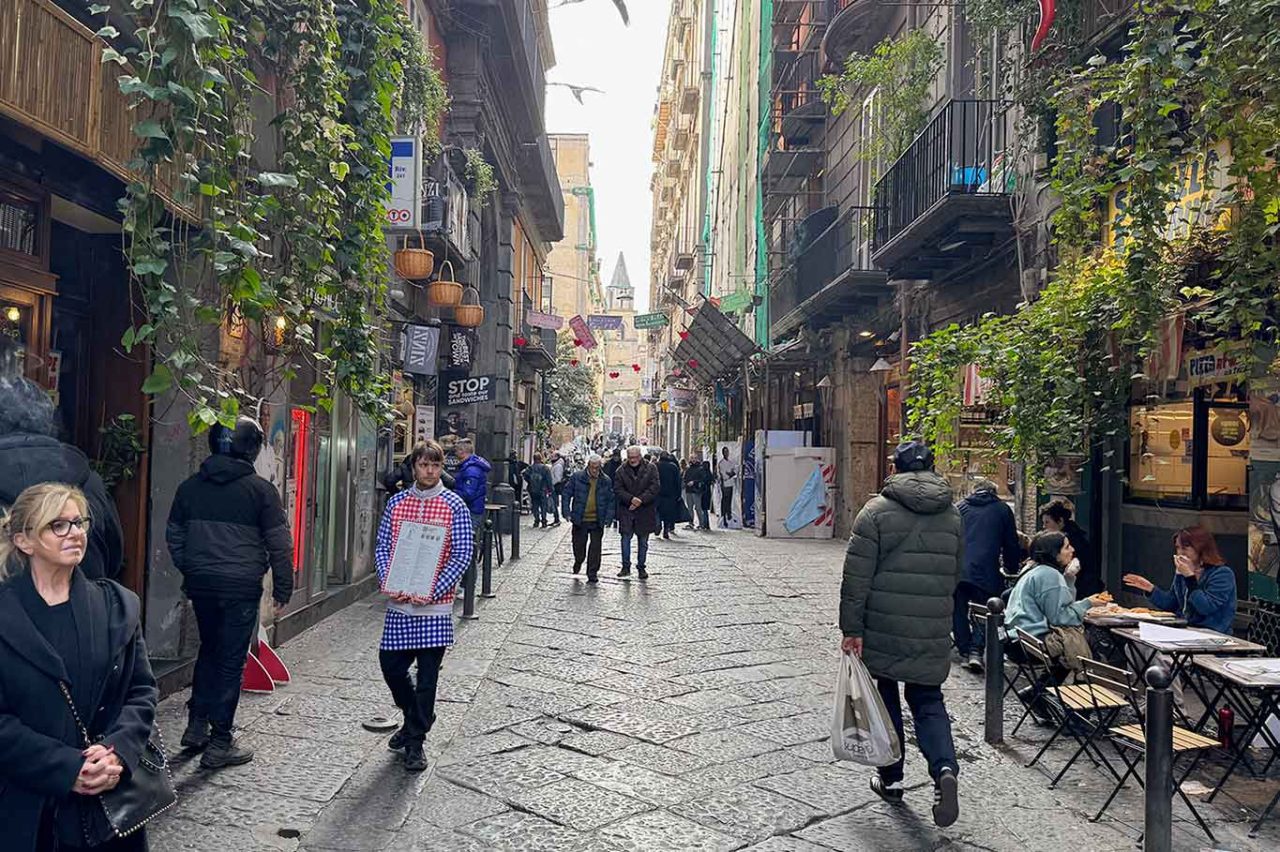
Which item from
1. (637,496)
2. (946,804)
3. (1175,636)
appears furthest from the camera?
(637,496)

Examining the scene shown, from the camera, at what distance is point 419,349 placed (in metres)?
14.5

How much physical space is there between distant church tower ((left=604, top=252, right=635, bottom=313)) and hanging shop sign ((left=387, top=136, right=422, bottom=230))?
107650mm

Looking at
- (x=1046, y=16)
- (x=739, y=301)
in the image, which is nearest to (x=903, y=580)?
(x=1046, y=16)

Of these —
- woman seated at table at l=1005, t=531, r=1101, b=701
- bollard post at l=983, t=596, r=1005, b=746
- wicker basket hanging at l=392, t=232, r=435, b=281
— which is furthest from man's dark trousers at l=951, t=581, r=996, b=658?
wicker basket hanging at l=392, t=232, r=435, b=281

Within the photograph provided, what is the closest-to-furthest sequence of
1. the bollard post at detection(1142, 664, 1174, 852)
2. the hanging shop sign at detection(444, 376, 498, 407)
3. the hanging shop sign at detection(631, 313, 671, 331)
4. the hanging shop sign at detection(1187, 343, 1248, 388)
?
1. the bollard post at detection(1142, 664, 1174, 852)
2. the hanging shop sign at detection(1187, 343, 1248, 388)
3. the hanging shop sign at detection(444, 376, 498, 407)
4. the hanging shop sign at detection(631, 313, 671, 331)

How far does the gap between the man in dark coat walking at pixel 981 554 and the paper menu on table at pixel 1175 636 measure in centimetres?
239

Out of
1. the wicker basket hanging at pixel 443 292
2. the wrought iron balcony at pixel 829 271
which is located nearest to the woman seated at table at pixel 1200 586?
the wrought iron balcony at pixel 829 271

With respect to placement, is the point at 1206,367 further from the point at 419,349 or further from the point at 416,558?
the point at 419,349

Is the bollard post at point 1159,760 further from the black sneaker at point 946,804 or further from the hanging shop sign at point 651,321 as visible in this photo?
the hanging shop sign at point 651,321

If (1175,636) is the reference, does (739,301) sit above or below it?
above

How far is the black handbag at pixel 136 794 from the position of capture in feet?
9.42

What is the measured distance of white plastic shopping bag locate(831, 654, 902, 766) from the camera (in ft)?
17.1

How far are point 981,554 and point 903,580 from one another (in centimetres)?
398

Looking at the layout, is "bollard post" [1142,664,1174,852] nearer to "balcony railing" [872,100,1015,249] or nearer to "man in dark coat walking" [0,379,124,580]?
"man in dark coat walking" [0,379,124,580]
